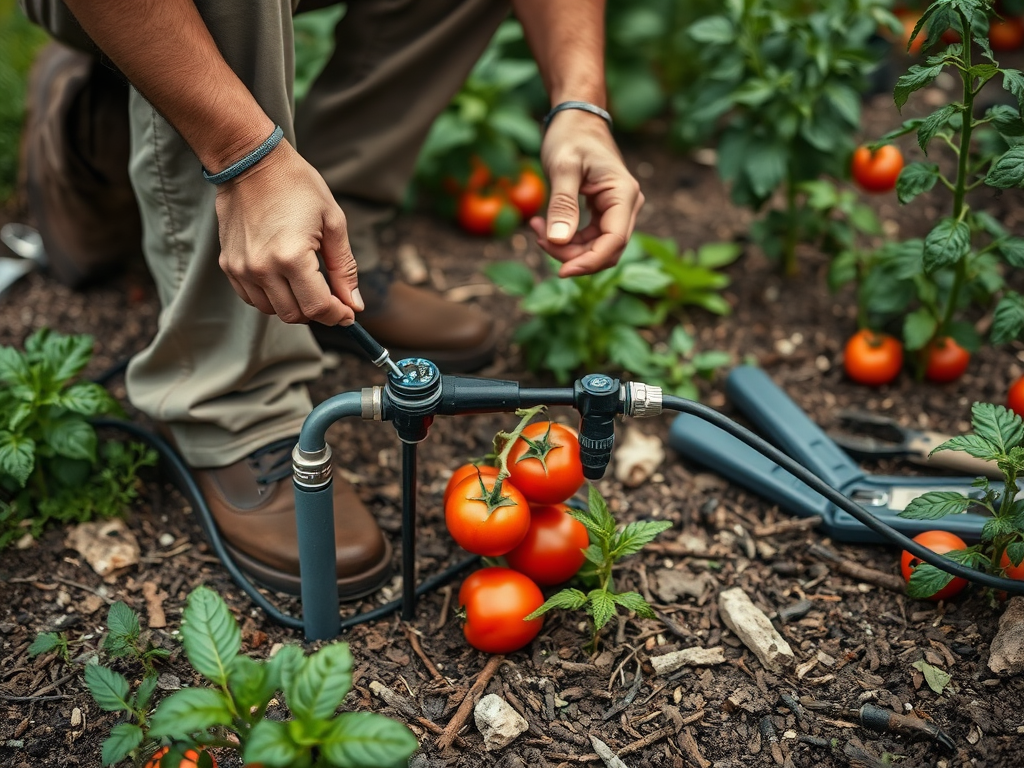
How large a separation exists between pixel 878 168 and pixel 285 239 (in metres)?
1.84

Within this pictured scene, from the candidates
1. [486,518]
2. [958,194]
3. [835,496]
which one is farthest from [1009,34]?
[486,518]

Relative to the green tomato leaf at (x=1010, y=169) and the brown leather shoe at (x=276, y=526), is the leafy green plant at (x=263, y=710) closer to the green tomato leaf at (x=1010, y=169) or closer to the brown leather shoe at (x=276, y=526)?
the brown leather shoe at (x=276, y=526)

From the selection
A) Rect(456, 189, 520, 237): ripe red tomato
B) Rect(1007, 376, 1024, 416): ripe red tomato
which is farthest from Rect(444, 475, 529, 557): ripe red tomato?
Rect(456, 189, 520, 237): ripe red tomato

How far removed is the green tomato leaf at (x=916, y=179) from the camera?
1996 mm

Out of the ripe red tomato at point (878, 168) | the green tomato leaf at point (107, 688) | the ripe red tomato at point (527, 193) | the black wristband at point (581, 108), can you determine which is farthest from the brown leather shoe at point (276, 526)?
the ripe red tomato at point (878, 168)

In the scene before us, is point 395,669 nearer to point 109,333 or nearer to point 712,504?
point 712,504

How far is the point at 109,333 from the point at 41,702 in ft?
4.11

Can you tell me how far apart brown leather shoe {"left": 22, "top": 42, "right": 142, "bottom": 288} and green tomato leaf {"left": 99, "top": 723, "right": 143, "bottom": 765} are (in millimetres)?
1729

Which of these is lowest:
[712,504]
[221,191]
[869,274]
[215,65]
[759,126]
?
[712,504]

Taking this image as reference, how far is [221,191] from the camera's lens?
1.61m

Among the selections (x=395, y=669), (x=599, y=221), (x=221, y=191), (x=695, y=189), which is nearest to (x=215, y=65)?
(x=221, y=191)

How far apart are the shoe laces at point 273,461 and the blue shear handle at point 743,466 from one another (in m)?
0.97

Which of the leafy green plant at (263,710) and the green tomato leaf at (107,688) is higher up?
the leafy green plant at (263,710)

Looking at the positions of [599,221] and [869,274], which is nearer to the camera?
[599,221]
